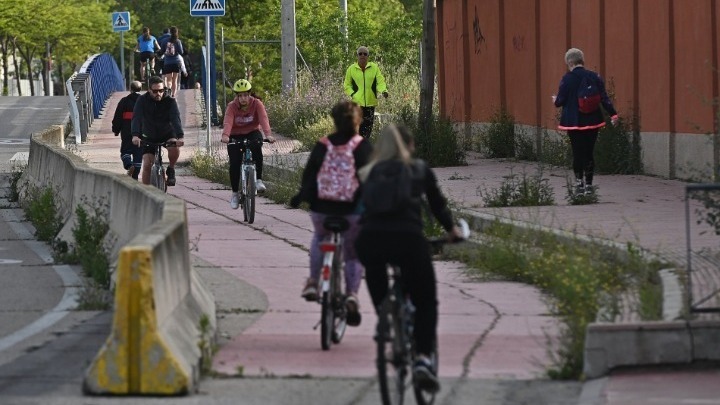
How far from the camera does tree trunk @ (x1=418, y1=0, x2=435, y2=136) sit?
26672 millimetres

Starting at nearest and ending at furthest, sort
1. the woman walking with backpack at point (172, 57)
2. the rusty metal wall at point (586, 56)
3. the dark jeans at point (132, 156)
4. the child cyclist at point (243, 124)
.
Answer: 1. the child cyclist at point (243, 124)
2. the rusty metal wall at point (586, 56)
3. the dark jeans at point (132, 156)
4. the woman walking with backpack at point (172, 57)

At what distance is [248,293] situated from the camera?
13.3m

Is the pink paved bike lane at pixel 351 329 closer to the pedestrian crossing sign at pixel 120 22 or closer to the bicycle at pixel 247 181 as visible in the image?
the bicycle at pixel 247 181

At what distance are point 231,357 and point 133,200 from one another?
3.88m

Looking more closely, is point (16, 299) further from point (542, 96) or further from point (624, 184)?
point (542, 96)

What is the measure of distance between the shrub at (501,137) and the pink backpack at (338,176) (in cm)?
1762

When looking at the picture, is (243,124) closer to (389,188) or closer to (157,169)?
(157,169)

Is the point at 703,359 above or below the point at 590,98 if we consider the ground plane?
below

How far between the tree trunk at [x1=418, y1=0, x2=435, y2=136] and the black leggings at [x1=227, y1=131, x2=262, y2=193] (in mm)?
6873

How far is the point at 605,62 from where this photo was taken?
24516 mm

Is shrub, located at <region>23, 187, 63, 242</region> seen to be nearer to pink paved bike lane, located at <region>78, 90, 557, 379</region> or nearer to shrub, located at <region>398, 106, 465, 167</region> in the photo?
pink paved bike lane, located at <region>78, 90, 557, 379</region>

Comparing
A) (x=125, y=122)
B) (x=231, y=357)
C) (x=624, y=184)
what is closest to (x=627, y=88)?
(x=624, y=184)

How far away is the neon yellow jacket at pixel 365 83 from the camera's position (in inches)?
1096

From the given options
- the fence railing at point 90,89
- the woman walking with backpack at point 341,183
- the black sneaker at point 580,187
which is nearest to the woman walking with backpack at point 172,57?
the fence railing at point 90,89
